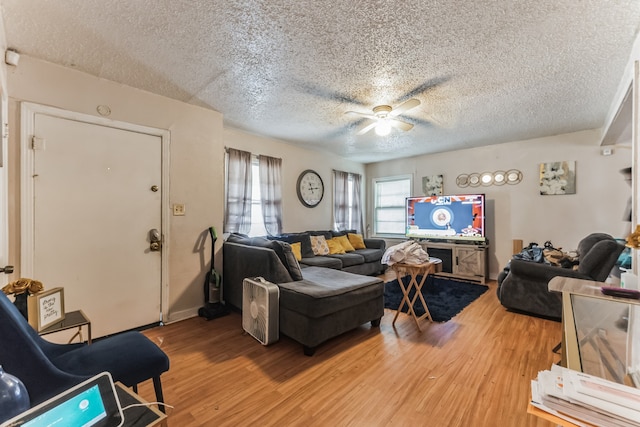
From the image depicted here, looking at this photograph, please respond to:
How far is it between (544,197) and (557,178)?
0.34 meters

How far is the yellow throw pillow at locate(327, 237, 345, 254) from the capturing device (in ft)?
15.8

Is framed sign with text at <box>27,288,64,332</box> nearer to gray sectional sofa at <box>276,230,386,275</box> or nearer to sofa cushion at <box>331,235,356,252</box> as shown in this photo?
gray sectional sofa at <box>276,230,386,275</box>

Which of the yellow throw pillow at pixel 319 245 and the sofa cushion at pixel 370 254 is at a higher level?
the yellow throw pillow at pixel 319 245

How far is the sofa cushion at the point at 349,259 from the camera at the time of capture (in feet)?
14.4

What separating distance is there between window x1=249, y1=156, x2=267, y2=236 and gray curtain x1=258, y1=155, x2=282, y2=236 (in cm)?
6

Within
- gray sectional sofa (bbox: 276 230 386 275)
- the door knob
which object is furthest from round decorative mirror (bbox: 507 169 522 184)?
the door knob

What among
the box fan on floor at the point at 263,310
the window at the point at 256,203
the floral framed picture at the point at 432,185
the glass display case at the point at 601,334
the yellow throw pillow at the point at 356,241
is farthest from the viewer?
the floral framed picture at the point at 432,185

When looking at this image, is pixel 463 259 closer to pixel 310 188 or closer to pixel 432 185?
pixel 432 185

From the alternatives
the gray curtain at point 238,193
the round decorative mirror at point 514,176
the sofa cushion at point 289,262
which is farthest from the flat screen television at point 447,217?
the sofa cushion at point 289,262

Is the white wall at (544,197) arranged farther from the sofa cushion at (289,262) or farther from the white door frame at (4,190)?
the white door frame at (4,190)

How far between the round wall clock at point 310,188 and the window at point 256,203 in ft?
2.83

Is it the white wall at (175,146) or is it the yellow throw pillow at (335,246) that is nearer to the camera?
the white wall at (175,146)

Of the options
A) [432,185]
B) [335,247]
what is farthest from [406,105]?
[432,185]

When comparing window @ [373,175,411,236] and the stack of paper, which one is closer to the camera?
the stack of paper
